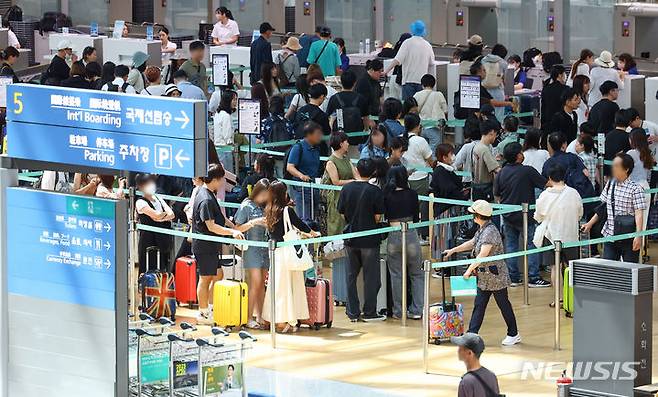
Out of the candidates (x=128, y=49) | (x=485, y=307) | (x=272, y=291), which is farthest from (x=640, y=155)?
(x=128, y=49)

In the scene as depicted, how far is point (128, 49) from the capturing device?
23.2 meters

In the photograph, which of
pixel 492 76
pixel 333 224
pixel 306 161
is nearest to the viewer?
pixel 333 224

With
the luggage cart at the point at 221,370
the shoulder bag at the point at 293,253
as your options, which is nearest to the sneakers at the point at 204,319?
the shoulder bag at the point at 293,253

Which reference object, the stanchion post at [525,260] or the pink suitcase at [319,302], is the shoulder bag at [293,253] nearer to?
the pink suitcase at [319,302]

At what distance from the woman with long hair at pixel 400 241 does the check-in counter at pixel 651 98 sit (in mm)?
5548

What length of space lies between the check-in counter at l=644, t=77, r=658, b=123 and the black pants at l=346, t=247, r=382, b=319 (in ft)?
19.2

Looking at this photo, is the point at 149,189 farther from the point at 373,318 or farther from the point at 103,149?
the point at 103,149

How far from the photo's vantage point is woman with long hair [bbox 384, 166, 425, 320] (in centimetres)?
1348

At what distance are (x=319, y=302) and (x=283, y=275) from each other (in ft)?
1.50

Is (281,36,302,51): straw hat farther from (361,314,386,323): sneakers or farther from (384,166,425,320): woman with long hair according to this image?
(361,314,386,323): sneakers

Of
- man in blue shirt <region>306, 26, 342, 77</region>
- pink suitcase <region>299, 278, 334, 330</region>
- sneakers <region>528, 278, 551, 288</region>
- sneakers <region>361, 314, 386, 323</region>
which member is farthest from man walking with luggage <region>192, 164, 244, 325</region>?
man in blue shirt <region>306, 26, 342, 77</region>

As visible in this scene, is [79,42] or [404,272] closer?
[404,272]

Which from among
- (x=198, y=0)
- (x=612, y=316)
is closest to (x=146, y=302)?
(x=612, y=316)

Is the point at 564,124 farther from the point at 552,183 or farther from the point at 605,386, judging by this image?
the point at 605,386
